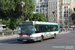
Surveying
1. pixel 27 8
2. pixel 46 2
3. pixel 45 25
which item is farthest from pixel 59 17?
pixel 45 25

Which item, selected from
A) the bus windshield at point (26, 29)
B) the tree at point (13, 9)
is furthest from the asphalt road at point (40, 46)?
the tree at point (13, 9)

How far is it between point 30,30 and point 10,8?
17.5 metres

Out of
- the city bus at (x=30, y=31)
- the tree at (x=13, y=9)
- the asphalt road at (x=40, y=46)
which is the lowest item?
the asphalt road at (x=40, y=46)

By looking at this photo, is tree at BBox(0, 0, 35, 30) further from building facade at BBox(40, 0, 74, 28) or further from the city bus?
building facade at BBox(40, 0, 74, 28)

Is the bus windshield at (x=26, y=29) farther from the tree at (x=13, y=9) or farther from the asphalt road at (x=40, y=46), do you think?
the tree at (x=13, y=9)

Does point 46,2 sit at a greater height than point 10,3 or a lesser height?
greater

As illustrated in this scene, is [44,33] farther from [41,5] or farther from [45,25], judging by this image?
[41,5]

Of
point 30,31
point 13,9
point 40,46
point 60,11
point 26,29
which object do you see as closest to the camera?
point 40,46

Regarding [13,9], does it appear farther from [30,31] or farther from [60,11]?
[60,11]

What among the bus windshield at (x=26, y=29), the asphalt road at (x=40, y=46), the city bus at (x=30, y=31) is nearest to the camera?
the asphalt road at (x=40, y=46)

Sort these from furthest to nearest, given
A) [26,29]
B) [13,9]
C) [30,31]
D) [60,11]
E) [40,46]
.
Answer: [60,11] < [13,9] < [26,29] < [30,31] < [40,46]

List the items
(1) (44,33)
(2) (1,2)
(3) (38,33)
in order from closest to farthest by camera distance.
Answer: (3) (38,33), (1) (44,33), (2) (1,2)

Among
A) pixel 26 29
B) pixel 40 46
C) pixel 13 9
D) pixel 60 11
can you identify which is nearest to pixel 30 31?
pixel 26 29

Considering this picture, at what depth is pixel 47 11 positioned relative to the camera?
104625mm
